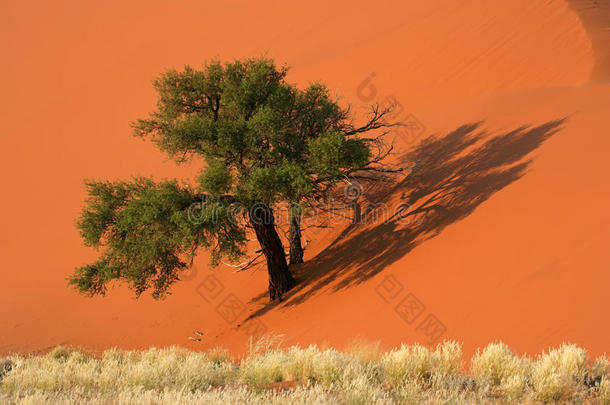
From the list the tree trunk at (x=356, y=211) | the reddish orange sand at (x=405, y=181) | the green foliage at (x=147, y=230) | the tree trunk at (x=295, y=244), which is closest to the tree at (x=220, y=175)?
the green foliage at (x=147, y=230)

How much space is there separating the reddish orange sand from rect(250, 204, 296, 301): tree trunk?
1.64 ft

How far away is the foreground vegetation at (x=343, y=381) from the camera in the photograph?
14.6 ft

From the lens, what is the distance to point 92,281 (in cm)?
1005

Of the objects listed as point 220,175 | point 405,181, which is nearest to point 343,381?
point 220,175

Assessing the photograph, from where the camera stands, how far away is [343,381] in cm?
491

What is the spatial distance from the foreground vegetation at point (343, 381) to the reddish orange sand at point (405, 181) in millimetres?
1204

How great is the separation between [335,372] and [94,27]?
4271 cm

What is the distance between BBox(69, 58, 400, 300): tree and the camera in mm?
9227

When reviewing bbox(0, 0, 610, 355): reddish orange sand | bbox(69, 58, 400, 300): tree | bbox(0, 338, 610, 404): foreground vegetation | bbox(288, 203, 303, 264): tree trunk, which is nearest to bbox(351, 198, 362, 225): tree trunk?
bbox(0, 0, 610, 355): reddish orange sand

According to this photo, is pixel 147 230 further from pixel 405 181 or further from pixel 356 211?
pixel 405 181

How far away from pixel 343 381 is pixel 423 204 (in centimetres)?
707

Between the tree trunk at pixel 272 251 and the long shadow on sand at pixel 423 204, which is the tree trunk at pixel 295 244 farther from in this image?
the tree trunk at pixel 272 251

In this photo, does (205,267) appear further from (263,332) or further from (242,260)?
(263,332)

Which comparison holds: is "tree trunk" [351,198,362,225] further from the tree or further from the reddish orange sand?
the tree
